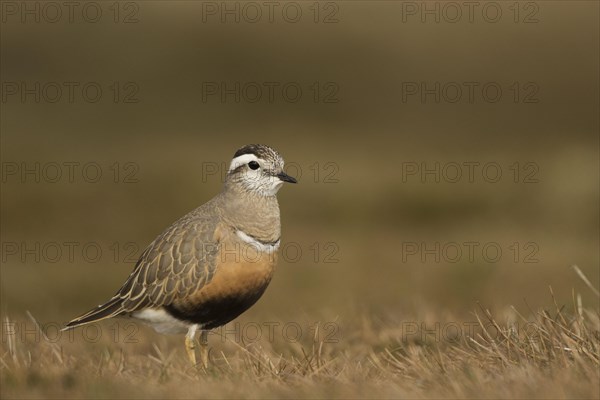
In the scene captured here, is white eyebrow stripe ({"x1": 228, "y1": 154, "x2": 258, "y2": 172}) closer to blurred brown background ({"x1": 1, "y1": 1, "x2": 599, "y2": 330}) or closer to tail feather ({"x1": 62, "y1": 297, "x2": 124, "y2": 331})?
tail feather ({"x1": 62, "y1": 297, "x2": 124, "y2": 331})

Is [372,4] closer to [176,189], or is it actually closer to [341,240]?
[176,189]

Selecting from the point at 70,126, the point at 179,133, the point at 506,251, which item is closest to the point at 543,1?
the point at 179,133

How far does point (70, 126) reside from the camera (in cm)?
3472

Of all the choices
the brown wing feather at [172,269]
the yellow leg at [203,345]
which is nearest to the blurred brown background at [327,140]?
the yellow leg at [203,345]

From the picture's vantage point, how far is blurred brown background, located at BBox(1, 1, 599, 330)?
20.3 m

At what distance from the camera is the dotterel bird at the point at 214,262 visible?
30.4 feet

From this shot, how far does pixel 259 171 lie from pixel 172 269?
1378 mm

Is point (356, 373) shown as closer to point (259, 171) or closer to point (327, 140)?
point (259, 171)

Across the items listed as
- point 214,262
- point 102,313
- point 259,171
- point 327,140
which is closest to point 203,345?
point 214,262

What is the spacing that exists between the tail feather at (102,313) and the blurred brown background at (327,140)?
265cm

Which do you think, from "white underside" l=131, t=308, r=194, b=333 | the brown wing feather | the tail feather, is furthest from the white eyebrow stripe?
the tail feather

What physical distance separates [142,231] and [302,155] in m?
6.98

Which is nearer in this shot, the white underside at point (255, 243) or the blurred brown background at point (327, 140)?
the white underside at point (255, 243)

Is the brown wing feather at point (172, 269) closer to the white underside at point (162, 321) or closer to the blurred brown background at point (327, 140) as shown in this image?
the white underside at point (162, 321)
